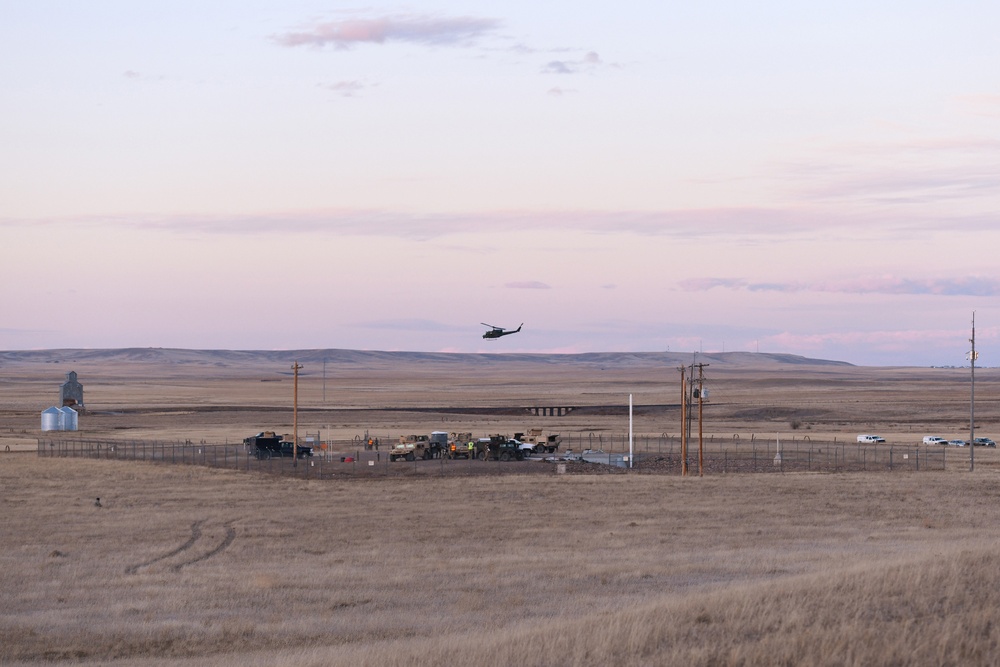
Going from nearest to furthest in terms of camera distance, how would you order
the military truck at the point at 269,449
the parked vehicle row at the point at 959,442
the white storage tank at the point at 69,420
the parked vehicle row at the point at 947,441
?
the military truck at the point at 269,449 < the parked vehicle row at the point at 959,442 < the parked vehicle row at the point at 947,441 < the white storage tank at the point at 69,420

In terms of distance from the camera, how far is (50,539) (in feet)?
126

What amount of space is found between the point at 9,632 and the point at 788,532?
83.5 feet

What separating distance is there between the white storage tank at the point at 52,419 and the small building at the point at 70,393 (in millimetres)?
23507

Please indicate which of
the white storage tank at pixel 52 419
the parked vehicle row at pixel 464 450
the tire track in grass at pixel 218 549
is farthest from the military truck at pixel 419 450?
the white storage tank at pixel 52 419

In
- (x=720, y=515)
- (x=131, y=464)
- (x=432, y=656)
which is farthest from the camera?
(x=131, y=464)

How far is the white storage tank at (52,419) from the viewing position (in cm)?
10719

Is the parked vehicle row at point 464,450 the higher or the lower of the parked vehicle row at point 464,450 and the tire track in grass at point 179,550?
the higher

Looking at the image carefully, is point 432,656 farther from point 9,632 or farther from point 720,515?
point 720,515

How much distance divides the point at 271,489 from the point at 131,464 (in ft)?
50.7

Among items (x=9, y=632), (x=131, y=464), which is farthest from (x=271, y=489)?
(x=9, y=632)

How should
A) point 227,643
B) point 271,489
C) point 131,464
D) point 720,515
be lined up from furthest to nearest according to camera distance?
point 131,464, point 271,489, point 720,515, point 227,643

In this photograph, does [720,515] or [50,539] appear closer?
[50,539]

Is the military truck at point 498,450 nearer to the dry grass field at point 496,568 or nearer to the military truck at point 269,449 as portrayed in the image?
the military truck at point 269,449

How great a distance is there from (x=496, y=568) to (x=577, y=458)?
43.7 m
